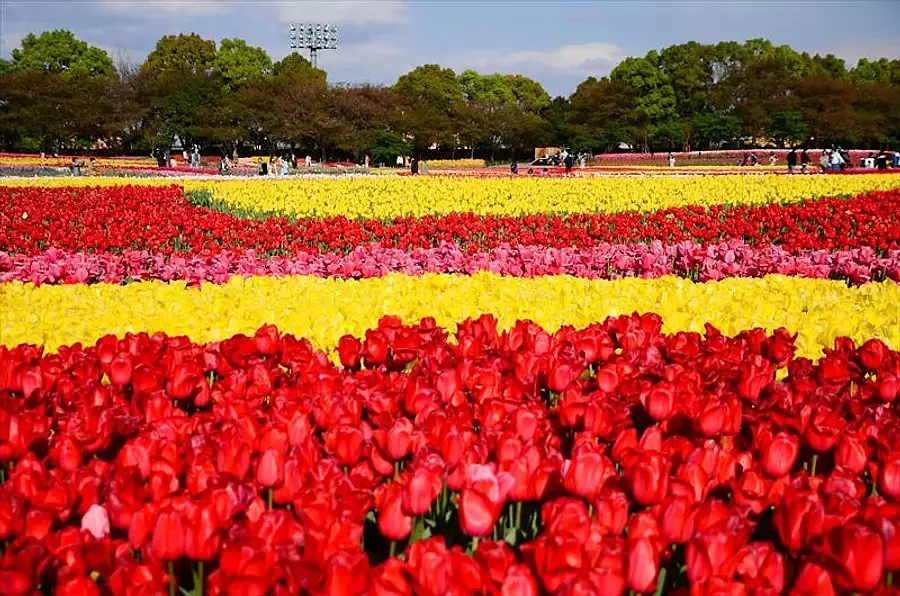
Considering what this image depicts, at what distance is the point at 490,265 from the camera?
8117 millimetres

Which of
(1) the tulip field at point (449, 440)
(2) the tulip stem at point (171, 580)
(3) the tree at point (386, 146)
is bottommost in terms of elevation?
(2) the tulip stem at point (171, 580)

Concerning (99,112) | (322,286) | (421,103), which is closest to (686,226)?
(322,286)

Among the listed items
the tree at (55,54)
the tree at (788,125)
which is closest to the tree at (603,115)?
the tree at (788,125)

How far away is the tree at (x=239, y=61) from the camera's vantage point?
274ft

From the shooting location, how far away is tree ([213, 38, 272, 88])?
274 ft

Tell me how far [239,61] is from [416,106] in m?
27.3

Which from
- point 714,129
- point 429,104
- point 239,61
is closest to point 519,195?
point 714,129

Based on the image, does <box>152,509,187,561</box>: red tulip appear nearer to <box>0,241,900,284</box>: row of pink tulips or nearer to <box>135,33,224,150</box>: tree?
<box>0,241,900,284</box>: row of pink tulips

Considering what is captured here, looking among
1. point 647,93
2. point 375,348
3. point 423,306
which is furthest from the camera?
point 647,93

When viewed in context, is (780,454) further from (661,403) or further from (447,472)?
(447,472)

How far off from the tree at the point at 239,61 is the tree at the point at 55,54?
415 inches

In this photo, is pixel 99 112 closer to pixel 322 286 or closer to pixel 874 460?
pixel 322 286

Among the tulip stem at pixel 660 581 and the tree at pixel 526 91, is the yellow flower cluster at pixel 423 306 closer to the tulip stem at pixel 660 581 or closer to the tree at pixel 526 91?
the tulip stem at pixel 660 581

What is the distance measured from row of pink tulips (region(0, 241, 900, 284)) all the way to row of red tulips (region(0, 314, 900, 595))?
432 cm
